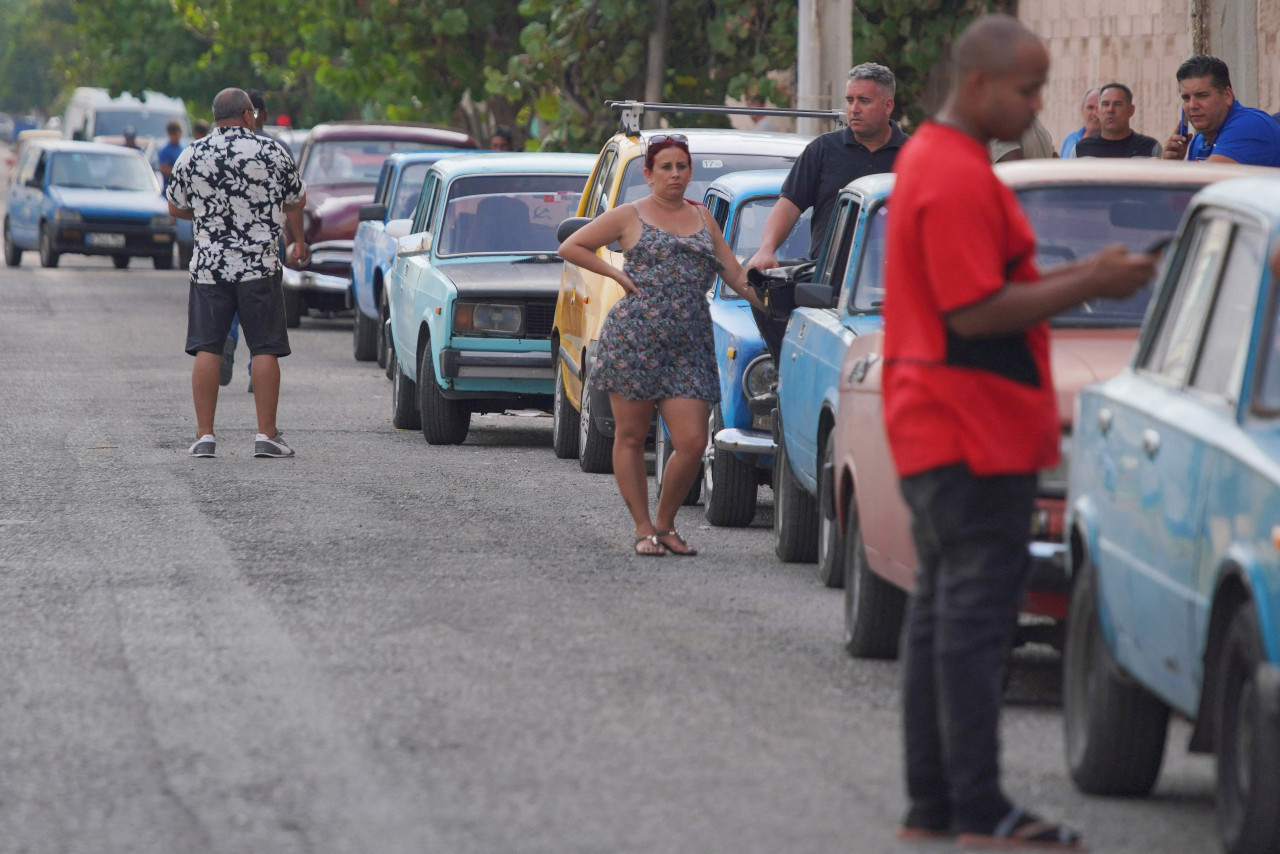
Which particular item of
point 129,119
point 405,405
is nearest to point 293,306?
point 405,405

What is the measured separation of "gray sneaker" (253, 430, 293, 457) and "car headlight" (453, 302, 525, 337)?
4.17ft

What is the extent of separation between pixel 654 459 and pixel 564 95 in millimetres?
12355

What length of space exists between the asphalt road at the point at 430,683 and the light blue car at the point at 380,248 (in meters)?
6.17

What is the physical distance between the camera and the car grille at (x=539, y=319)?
13539 millimetres

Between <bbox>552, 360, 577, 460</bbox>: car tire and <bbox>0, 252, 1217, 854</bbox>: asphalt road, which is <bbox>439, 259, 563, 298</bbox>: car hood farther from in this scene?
<bbox>0, 252, 1217, 854</bbox>: asphalt road

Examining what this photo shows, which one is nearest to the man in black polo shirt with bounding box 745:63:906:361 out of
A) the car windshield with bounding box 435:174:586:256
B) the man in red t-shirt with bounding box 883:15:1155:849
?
the car windshield with bounding box 435:174:586:256

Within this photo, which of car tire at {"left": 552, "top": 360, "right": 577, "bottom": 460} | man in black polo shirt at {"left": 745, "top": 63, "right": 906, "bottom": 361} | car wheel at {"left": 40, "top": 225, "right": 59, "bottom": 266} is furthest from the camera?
car wheel at {"left": 40, "top": 225, "right": 59, "bottom": 266}

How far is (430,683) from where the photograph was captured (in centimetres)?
689

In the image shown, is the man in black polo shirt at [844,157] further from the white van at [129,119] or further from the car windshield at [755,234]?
the white van at [129,119]

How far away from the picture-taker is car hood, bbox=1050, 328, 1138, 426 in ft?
21.8

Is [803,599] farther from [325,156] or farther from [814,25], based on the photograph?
[325,156]

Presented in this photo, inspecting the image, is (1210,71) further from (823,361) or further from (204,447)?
(204,447)

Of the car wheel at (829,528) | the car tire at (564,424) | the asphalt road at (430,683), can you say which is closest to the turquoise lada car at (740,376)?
the asphalt road at (430,683)

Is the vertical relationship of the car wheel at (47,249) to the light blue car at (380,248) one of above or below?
below
